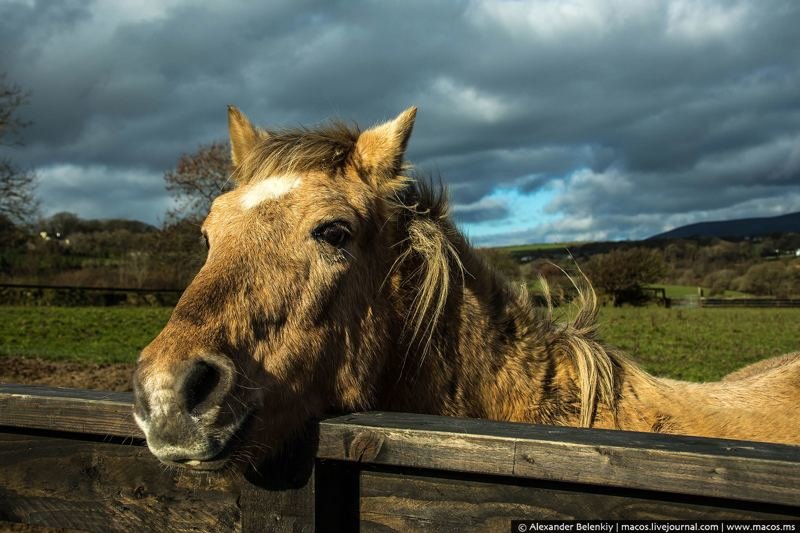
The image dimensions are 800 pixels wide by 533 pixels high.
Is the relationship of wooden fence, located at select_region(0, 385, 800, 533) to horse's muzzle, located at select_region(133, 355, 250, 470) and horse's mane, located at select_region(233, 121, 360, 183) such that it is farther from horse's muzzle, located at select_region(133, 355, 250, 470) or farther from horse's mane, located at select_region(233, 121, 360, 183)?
horse's mane, located at select_region(233, 121, 360, 183)

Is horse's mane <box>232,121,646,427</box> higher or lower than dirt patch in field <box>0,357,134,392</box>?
higher

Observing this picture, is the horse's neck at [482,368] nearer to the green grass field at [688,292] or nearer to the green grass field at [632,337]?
the green grass field at [632,337]

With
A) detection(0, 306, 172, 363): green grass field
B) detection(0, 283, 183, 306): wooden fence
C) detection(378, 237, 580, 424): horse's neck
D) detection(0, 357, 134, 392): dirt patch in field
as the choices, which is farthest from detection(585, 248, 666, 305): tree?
detection(0, 283, 183, 306): wooden fence

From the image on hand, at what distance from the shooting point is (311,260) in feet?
8.93

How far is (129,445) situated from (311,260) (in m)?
1.09

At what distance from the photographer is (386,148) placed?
3182mm

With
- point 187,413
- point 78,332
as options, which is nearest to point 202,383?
point 187,413

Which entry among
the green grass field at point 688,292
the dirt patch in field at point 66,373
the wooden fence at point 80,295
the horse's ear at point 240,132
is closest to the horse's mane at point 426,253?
the horse's ear at point 240,132

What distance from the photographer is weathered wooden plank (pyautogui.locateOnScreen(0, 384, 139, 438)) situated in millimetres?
2426

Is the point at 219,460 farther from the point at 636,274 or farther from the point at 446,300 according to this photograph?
the point at 636,274

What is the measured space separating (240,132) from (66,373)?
1282cm

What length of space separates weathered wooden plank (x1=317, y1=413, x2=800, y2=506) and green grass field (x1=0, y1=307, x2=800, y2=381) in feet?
38.9

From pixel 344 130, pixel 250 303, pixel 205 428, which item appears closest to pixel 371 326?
pixel 250 303

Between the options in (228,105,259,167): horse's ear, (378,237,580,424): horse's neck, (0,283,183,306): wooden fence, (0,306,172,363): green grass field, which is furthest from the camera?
(0,283,183,306): wooden fence
